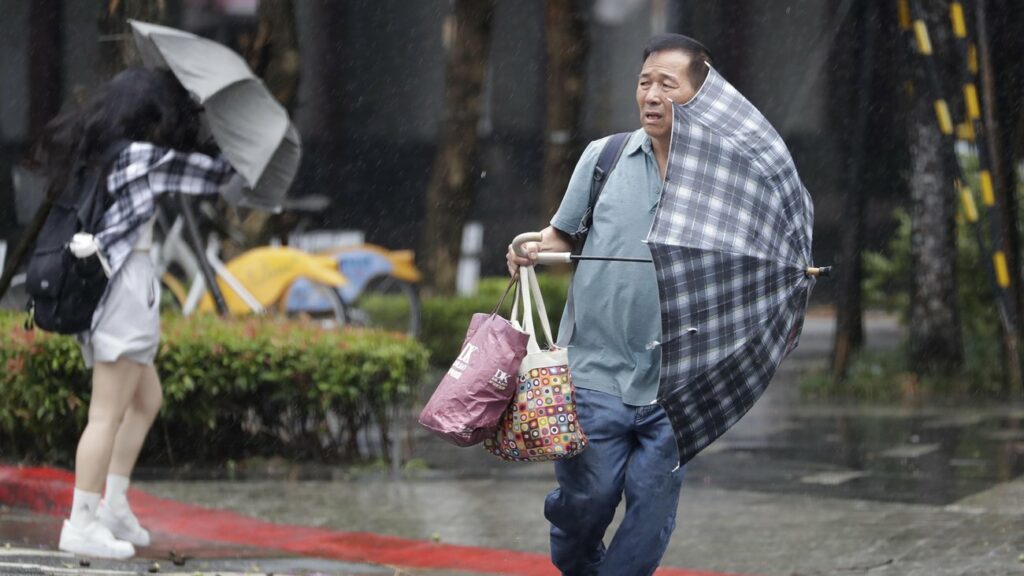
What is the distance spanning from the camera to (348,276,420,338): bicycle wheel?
14.3 meters

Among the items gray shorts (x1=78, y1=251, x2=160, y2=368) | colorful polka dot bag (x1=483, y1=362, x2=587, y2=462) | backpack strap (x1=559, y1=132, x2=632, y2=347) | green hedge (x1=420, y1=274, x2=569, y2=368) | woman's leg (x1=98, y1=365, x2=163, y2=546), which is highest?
backpack strap (x1=559, y1=132, x2=632, y2=347)

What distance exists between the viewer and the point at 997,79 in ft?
39.3

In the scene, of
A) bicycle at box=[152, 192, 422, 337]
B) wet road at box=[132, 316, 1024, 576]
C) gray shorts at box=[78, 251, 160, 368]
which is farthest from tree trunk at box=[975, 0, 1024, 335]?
gray shorts at box=[78, 251, 160, 368]

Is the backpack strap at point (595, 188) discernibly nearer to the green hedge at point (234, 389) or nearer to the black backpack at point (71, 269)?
the black backpack at point (71, 269)

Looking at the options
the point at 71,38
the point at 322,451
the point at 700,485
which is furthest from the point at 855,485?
the point at 71,38

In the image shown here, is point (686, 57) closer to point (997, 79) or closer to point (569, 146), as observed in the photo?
point (997, 79)

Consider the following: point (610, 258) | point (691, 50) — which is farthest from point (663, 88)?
point (610, 258)

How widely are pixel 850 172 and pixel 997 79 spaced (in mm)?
1304

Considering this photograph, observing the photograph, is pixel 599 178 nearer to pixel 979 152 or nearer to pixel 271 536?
pixel 271 536

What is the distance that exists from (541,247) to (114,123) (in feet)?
7.71

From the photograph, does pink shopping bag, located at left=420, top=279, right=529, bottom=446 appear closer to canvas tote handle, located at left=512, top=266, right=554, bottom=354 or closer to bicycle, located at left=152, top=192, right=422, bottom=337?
canvas tote handle, located at left=512, top=266, right=554, bottom=354

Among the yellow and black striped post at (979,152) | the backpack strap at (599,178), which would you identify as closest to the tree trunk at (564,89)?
the yellow and black striped post at (979,152)

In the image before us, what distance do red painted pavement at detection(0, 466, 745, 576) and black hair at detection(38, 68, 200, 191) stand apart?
5.44 feet

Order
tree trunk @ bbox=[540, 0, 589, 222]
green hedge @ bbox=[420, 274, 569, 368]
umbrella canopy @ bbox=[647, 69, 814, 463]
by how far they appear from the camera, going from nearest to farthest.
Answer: umbrella canopy @ bbox=[647, 69, 814, 463] < green hedge @ bbox=[420, 274, 569, 368] < tree trunk @ bbox=[540, 0, 589, 222]
